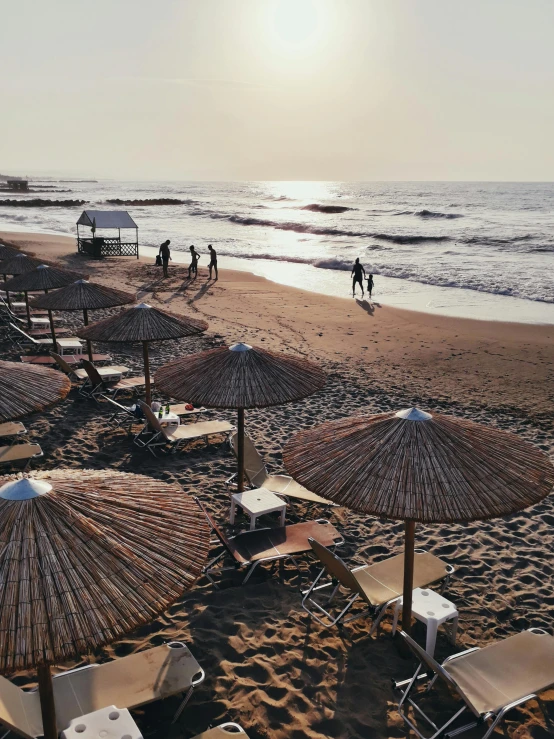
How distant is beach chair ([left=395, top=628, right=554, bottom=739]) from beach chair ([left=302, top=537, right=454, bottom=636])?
2.06 feet

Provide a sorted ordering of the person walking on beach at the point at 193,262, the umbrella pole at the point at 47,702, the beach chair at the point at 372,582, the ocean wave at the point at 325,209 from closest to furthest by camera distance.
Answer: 1. the umbrella pole at the point at 47,702
2. the beach chair at the point at 372,582
3. the person walking on beach at the point at 193,262
4. the ocean wave at the point at 325,209

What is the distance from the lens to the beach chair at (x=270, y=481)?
667 cm

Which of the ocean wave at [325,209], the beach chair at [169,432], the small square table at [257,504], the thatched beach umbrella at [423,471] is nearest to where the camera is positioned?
the thatched beach umbrella at [423,471]

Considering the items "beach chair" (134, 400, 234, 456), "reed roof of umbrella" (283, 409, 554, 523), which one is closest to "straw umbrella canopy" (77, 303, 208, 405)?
"beach chair" (134, 400, 234, 456)

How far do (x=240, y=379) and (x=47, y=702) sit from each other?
11.1ft

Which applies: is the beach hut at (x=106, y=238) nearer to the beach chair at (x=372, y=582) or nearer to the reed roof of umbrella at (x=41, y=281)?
the reed roof of umbrella at (x=41, y=281)

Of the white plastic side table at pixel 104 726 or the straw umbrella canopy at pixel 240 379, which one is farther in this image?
the straw umbrella canopy at pixel 240 379

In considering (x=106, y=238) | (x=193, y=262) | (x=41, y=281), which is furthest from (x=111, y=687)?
(x=106, y=238)

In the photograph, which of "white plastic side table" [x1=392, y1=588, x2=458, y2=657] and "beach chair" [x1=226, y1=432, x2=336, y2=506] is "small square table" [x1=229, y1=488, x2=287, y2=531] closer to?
"beach chair" [x1=226, y1=432, x2=336, y2=506]

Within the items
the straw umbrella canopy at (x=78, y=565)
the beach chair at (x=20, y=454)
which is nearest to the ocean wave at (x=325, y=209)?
the beach chair at (x=20, y=454)

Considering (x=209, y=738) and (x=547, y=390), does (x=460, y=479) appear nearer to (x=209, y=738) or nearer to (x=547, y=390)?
(x=209, y=738)

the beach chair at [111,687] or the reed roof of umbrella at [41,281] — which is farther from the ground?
the reed roof of umbrella at [41,281]

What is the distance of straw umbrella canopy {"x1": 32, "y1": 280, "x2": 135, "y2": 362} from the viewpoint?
988 centimetres

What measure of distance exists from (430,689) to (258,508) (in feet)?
7.94
